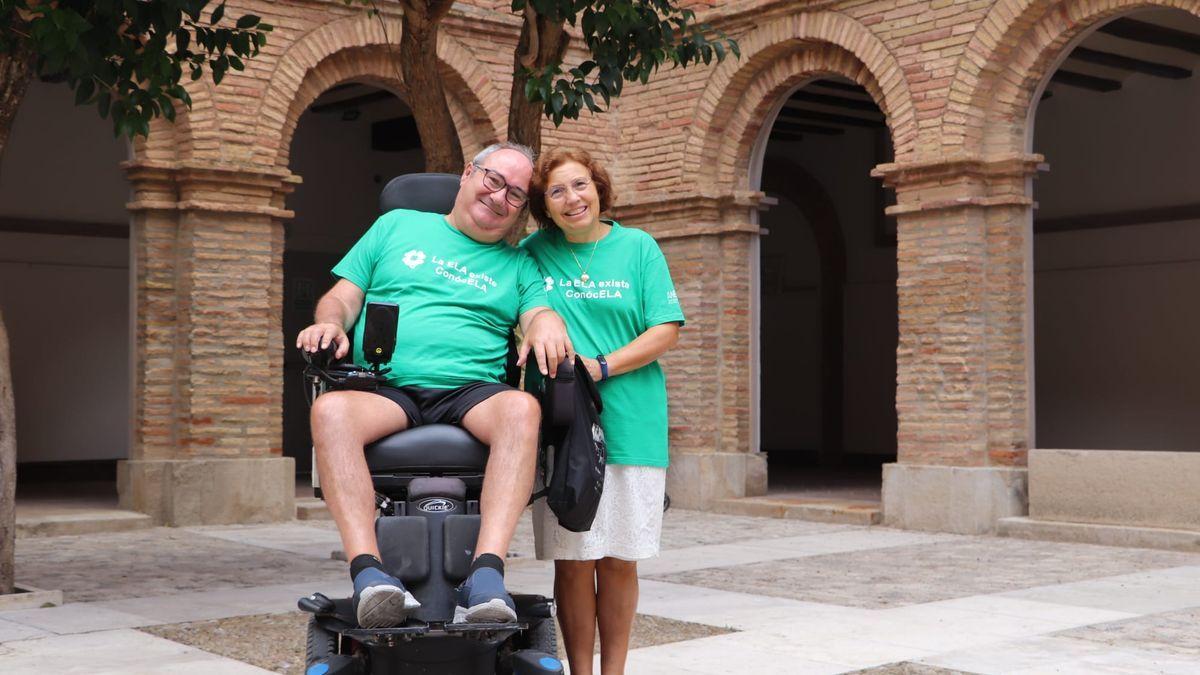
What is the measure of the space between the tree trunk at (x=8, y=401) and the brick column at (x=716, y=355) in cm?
749

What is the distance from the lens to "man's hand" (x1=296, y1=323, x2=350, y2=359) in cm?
398

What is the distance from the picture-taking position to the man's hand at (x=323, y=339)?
398 cm

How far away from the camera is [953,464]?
1184 cm

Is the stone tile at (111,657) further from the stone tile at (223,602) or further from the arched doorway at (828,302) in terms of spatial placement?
the arched doorway at (828,302)

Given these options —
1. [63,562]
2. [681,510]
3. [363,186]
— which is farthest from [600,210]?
[363,186]

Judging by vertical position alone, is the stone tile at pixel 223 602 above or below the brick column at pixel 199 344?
below

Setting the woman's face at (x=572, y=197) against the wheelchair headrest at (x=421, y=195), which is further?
the wheelchair headrest at (x=421, y=195)

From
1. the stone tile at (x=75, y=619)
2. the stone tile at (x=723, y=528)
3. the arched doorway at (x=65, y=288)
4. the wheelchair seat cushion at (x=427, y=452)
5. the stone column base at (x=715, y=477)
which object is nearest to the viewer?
the wheelchair seat cushion at (x=427, y=452)

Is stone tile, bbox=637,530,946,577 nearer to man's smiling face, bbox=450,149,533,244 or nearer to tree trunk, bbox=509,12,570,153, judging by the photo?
tree trunk, bbox=509,12,570,153

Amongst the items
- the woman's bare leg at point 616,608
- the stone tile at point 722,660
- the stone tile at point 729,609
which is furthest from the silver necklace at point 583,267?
the stone tile at point 729,609

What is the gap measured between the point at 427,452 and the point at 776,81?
10.2m

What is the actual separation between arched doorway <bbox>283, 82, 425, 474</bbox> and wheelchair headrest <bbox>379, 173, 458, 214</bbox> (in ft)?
42.9

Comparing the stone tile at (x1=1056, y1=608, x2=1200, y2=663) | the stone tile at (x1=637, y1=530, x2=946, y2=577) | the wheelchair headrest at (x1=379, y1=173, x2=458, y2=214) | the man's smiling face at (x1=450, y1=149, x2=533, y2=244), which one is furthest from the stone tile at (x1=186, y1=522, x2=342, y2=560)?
the man's smiling face at (x1=450, y1=149, x2=533, y2=244)

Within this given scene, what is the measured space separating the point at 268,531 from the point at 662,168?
5306 millimetres
